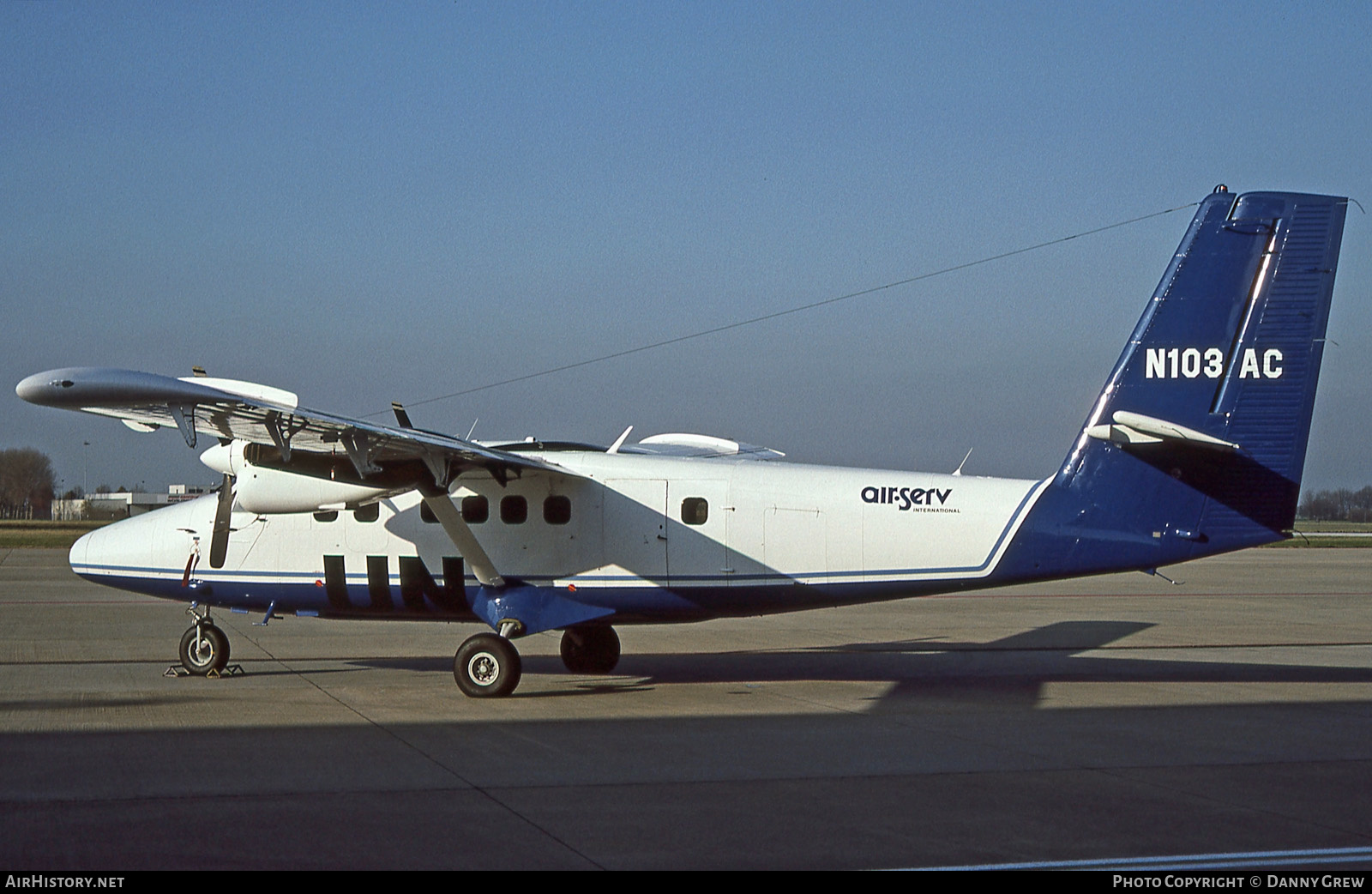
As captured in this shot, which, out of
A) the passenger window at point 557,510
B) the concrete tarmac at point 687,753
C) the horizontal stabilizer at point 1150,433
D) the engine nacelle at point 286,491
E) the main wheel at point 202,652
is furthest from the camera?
the main wheel at point 202,652

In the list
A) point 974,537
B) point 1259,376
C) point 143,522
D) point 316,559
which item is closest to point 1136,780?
point 974,537

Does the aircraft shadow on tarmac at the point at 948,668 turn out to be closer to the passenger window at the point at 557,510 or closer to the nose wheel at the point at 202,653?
the passenger window at the point at 557,510

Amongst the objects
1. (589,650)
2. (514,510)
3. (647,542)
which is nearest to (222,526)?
(514,510)

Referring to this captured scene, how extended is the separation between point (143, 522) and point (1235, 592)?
2780 centimetres

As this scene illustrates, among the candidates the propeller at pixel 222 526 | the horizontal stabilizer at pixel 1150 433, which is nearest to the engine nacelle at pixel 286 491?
the propeller at pixel 222 526

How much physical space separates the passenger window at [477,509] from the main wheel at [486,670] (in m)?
1.63

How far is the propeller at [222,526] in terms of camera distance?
15688 mm

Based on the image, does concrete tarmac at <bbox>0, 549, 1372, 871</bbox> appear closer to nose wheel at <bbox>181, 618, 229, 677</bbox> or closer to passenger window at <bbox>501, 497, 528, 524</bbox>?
nose wheel at <bbox>181, 618, 229, 677</bbox>

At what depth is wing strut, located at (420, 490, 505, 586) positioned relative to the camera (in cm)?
1459

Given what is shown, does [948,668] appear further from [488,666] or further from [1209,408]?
[488,666]

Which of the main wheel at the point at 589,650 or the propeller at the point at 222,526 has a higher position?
the propeller at the point at 222,526

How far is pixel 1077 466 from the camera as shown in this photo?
47.2 feet

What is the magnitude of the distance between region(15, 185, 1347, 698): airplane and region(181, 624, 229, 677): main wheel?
0.12 feet
